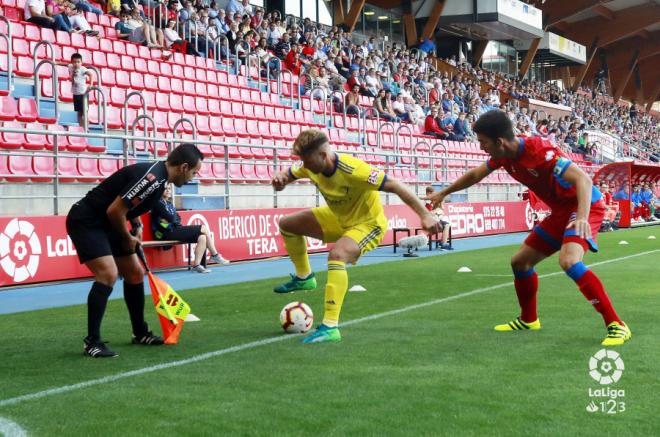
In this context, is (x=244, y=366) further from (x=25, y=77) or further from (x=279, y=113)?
(x=279, y=113)

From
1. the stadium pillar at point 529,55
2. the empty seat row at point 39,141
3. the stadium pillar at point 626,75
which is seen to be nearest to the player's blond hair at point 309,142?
the empty seat row at point 39,141

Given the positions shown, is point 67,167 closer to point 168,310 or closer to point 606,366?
point 168,310

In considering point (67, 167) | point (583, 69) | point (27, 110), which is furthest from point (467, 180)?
point (583, 69)

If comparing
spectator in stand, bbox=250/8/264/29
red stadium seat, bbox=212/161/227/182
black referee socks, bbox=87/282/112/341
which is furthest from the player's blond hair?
spectator in stand, bbox=250/8/264/29

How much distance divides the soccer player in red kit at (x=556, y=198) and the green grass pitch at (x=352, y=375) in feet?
1.48

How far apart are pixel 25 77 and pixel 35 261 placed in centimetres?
638

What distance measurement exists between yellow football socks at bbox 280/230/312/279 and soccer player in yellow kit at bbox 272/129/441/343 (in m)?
0.50

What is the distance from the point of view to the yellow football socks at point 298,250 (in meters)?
9.18

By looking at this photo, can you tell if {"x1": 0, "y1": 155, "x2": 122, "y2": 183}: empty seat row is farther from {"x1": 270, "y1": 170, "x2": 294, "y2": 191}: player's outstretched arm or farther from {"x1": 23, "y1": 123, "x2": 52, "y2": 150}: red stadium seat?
{"x1": 270, "y1": 170, "x2": 294, "y2": 191}: player's outstretched arm

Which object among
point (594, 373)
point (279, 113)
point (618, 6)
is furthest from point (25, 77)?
point (618, 6)

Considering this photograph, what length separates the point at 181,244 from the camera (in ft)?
52.2

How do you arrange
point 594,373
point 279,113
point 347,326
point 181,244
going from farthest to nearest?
point 279,113 → point 181,244 → point 347,326 → point 594,373

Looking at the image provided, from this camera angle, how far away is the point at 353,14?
A: 3969 centimetres

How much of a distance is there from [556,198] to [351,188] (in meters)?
1.82
